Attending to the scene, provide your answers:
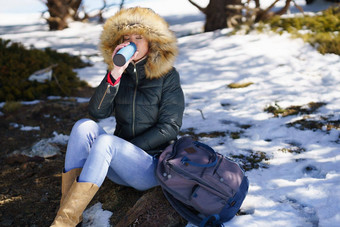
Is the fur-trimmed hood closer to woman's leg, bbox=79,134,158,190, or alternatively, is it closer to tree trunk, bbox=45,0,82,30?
woman's leg, bbox=79,134,158,190

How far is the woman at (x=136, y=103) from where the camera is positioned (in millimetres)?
2586

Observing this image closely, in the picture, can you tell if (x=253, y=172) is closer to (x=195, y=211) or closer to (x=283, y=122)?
(x=195, y=211)

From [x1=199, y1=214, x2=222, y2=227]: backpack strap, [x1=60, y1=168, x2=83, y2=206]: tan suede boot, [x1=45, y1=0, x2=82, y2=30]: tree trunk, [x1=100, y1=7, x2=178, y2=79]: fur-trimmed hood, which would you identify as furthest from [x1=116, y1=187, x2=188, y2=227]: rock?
[x1=45, y1=0, x2=82, y2=30]: tree trunk

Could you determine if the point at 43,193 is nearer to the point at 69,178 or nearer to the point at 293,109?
the point at 69,178

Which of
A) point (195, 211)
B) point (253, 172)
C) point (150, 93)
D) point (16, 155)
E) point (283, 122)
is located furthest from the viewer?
point (283, 122)

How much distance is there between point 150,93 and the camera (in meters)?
2.84

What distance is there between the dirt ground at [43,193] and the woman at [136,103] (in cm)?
20

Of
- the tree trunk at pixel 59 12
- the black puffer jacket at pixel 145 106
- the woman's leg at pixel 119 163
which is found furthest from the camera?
the tree trunk at pixel 59 12

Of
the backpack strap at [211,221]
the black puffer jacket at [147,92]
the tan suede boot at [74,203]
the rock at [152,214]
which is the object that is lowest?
the rock at [152,214]

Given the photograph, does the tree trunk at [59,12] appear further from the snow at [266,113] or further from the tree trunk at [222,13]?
the tree trunk at [222,13]

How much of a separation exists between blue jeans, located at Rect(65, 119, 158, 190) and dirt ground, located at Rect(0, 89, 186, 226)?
0.76ft

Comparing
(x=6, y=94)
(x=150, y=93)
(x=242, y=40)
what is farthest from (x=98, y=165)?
(x=242, y=40)

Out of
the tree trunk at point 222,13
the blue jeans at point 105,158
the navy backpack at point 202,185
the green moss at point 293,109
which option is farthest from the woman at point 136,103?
the tree trunk at point 222,13

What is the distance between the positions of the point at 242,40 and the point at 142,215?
23.9 feet
